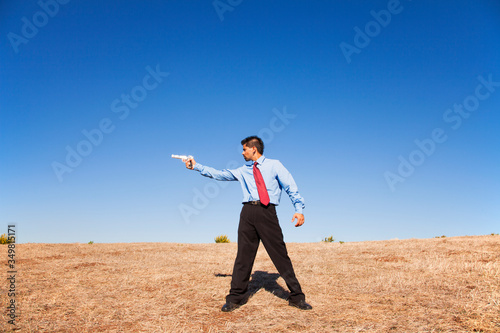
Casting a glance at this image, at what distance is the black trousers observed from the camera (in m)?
5.93

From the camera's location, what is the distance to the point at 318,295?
6.80 meters

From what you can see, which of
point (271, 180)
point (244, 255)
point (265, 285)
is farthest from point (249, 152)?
point (265, 285)

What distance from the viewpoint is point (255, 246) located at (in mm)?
6141

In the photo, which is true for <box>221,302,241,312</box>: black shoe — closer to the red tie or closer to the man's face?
the red tie

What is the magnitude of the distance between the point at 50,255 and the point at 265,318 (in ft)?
32.0

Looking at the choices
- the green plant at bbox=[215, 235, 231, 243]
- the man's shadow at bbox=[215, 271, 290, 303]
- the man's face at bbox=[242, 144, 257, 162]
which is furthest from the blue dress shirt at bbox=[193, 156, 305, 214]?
the green plant at bbox=[215, 235, 231, 243]

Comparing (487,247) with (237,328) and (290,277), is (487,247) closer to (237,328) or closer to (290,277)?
(290,277)

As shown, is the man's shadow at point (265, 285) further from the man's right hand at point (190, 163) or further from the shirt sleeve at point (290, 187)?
the man's right hand at point (190, 163)

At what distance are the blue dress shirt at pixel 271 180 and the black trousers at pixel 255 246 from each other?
227 millimetres

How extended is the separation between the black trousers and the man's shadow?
58 cm

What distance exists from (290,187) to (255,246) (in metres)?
1.24

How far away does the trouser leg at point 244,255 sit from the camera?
600 centimetres

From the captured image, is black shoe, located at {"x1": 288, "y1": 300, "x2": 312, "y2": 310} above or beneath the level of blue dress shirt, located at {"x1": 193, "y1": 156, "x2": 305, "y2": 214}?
beneath

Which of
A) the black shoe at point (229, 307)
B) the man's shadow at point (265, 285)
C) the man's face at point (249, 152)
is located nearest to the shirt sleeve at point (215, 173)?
the man's face at point (249, 152)
